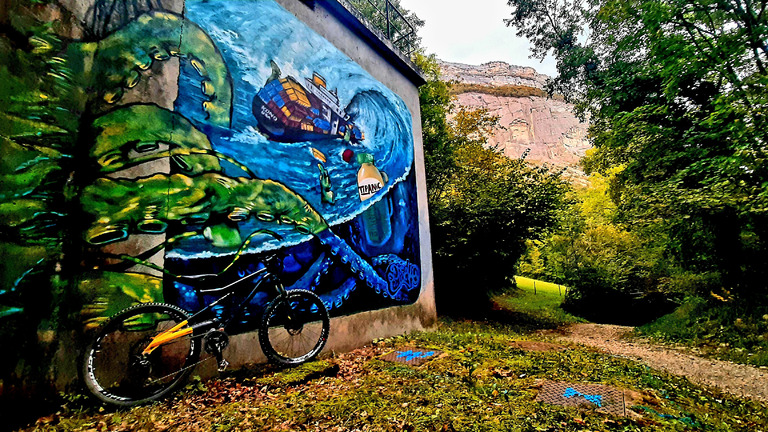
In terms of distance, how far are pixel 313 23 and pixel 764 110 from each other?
8.53 meters

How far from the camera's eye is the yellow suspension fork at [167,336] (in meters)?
2.60

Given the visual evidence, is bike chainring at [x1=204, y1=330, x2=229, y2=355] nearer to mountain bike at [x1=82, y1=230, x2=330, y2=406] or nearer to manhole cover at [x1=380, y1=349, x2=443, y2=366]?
mountain bike at [x1=82, y1=230, x2=330, y2=406]

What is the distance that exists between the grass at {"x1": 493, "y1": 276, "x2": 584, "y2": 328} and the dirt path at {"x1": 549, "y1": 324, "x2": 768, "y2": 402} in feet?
11.7

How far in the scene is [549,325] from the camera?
37.5 ft

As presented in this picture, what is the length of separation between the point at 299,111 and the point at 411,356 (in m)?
3.81

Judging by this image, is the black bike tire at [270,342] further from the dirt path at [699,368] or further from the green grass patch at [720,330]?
the green grass patch at [720,330]

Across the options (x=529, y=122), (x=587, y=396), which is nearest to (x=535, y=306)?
(x=587, y=396)

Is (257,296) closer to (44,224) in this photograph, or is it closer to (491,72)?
(44,224)

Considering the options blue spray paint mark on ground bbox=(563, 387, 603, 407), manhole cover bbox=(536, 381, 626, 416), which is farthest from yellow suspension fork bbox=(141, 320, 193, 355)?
blue spray paint mark on ground bbox=(563, 387, 603, 407)

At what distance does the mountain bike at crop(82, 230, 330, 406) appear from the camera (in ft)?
8.32

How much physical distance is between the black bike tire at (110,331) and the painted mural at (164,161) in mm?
255

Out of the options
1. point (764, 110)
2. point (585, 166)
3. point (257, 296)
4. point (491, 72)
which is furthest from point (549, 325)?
point (491, 72)

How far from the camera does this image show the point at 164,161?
3139 mm

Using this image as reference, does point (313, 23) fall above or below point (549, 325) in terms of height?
above
